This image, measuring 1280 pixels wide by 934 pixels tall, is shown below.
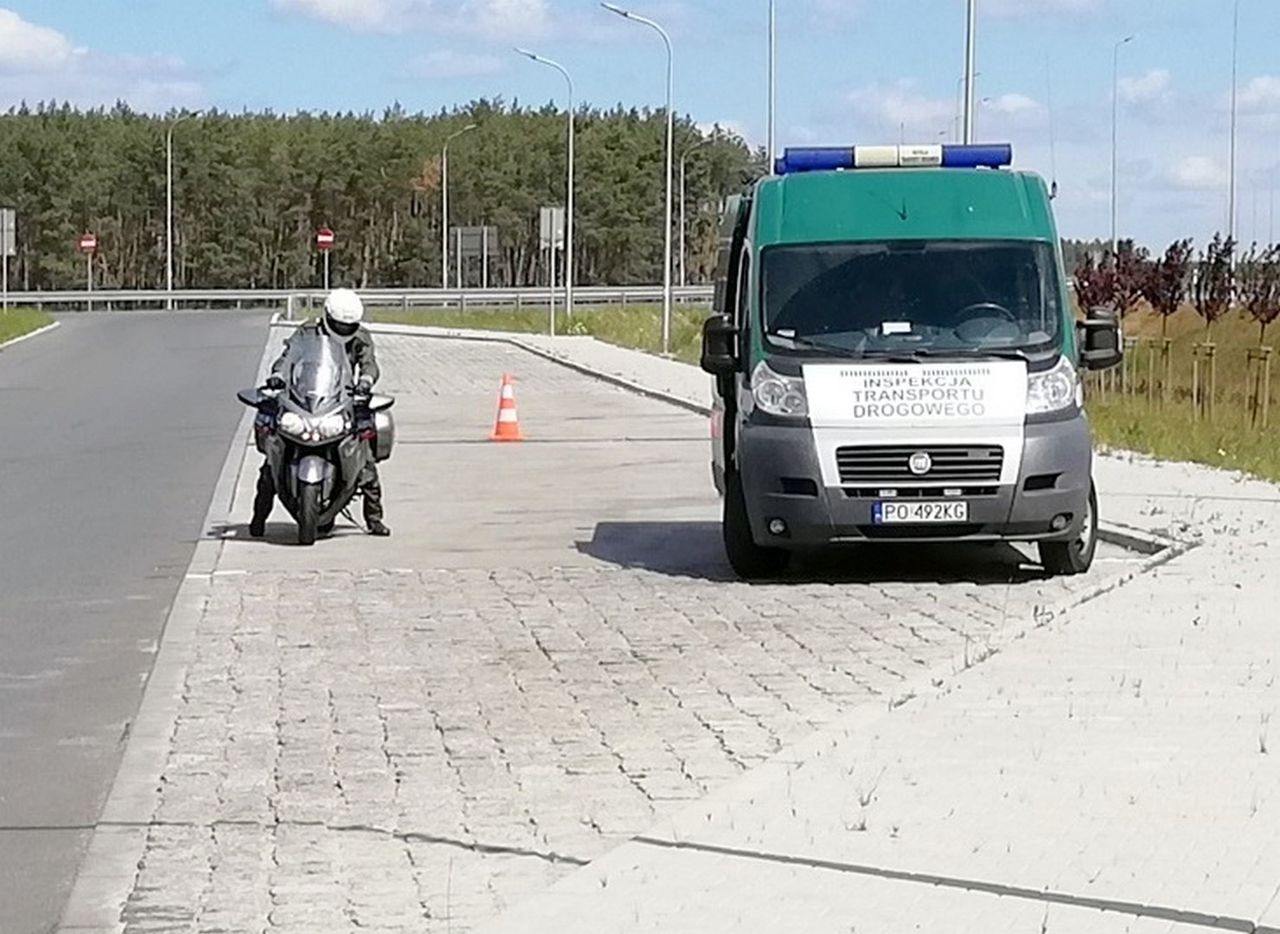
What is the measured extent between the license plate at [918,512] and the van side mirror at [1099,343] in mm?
1269

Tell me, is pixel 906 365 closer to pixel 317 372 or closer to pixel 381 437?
pixel 317 372

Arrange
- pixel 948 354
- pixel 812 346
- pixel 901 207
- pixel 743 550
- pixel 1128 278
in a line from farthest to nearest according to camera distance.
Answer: pixel 1128 278, pixel 901 207, pixel 743 550, pixel 812 346, pixel 948 354

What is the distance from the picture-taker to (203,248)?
118m

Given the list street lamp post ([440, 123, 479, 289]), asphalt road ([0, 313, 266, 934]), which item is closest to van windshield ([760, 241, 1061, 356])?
asphalt road ([0, 313, 266, 934])

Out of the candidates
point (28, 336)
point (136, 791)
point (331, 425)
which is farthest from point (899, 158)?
point (28, 336)

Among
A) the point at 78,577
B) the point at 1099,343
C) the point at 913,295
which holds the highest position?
the point at 913,295

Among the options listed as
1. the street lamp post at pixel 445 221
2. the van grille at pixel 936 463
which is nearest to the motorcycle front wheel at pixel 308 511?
the van grille at pixel 936 463

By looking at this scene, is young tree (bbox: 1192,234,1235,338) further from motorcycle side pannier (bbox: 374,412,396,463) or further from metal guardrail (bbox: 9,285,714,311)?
metal guardrail (bbox: 9,285,714,311)

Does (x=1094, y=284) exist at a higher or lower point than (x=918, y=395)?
higher

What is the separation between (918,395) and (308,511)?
470cm

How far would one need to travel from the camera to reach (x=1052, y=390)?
13109 millimetres

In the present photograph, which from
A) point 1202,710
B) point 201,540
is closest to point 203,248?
point 201,540

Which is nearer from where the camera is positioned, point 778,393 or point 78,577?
point 778,393

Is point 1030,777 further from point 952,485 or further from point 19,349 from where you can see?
point 19,349
